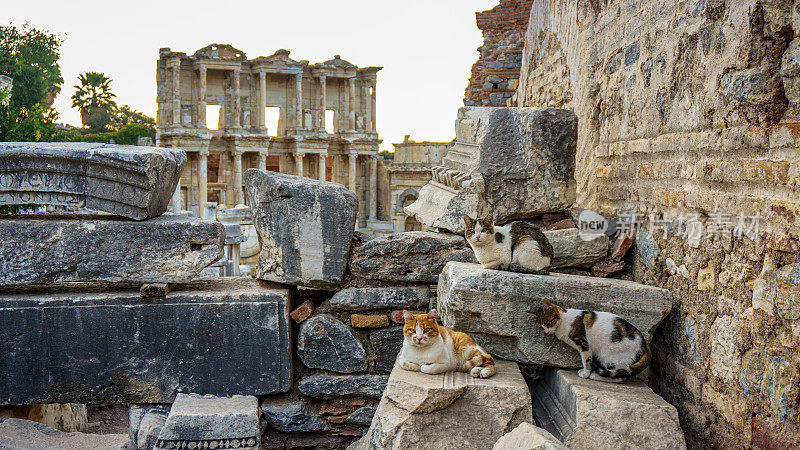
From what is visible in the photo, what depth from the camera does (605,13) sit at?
15.0ft

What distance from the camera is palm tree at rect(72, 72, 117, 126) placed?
41.2m

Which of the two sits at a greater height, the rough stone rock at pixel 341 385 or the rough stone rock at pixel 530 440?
the rough stone rock at pixel 530 440

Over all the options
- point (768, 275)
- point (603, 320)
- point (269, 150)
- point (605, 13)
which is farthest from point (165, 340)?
point (269, 150)

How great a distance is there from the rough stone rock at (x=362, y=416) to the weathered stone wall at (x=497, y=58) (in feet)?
17.8

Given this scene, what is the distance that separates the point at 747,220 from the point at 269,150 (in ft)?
119

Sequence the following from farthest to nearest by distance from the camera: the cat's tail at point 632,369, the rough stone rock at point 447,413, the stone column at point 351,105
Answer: the stone column at point 351,105 → the cat's tail at point 632,369 → the rough stone rock at point 447,413

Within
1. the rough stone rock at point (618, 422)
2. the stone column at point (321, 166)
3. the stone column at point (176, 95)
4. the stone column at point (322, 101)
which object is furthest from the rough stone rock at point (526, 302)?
the stone column at point (322, 101)

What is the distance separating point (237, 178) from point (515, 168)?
32795 millimetres

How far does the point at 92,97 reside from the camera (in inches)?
1642

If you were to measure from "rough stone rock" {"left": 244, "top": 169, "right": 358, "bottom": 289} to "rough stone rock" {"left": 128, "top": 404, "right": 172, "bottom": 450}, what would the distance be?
3.14ft

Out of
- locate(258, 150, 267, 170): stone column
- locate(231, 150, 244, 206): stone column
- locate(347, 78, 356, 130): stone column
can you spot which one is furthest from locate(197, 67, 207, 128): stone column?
locate(347, 78, 356, 130): stone column

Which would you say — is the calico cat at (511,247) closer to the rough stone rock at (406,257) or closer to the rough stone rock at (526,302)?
the rough stone rock at (526,302)

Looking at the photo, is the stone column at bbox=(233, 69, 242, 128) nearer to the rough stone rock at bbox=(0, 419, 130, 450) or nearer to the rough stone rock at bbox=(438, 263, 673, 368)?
Result: the rough stone rock at bbox=(0, 419, 130, 450)

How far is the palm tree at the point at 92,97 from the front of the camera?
135 feet
